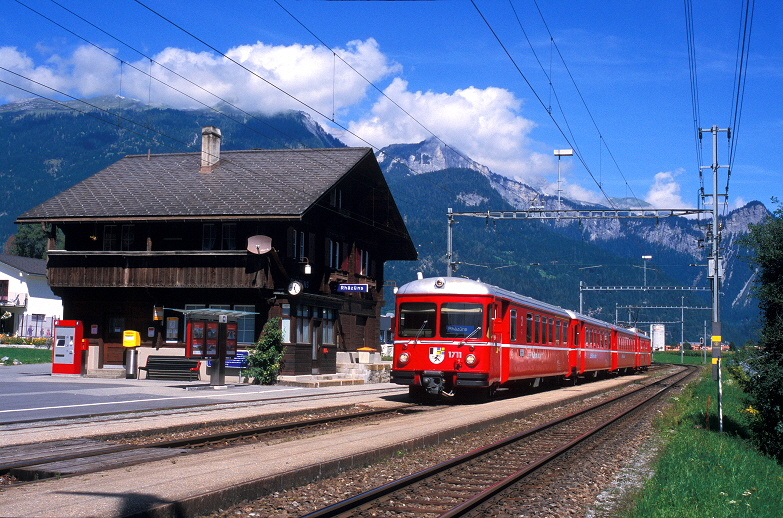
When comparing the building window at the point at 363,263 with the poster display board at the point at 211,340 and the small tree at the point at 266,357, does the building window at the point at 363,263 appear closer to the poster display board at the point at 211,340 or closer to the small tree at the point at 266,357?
the small tree at the point at 266,357

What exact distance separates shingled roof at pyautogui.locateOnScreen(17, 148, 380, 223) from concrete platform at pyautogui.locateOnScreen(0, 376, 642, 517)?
693 inches

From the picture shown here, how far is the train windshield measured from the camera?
20.3 meters

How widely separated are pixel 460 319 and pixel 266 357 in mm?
9396

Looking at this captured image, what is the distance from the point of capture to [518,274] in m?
193

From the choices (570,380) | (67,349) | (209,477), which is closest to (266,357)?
(67,349)

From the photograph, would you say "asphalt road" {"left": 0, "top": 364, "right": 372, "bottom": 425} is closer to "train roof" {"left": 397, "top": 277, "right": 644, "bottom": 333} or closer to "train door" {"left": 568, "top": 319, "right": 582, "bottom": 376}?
A: "train roof" {"left": 397, "top": 277, "right": 644, "bottom": 333}

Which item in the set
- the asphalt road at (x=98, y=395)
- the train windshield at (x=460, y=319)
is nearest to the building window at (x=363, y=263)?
the asphalt road at (x=98, y=395)

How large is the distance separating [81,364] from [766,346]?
24.6 metres

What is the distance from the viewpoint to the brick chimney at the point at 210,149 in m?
35.9

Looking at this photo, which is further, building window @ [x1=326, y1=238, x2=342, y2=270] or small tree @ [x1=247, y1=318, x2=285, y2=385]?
building window @ [x1=326, y1=238, x2=342, y2=270]

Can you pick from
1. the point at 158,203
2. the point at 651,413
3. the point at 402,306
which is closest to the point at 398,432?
the point at 402,306

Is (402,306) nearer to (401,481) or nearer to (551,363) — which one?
(551,363)

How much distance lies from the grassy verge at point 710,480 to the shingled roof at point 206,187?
18.0m

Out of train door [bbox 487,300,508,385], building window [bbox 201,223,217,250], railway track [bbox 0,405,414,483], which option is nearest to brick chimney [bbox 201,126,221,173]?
building window [bbox 201,223,217,250]
